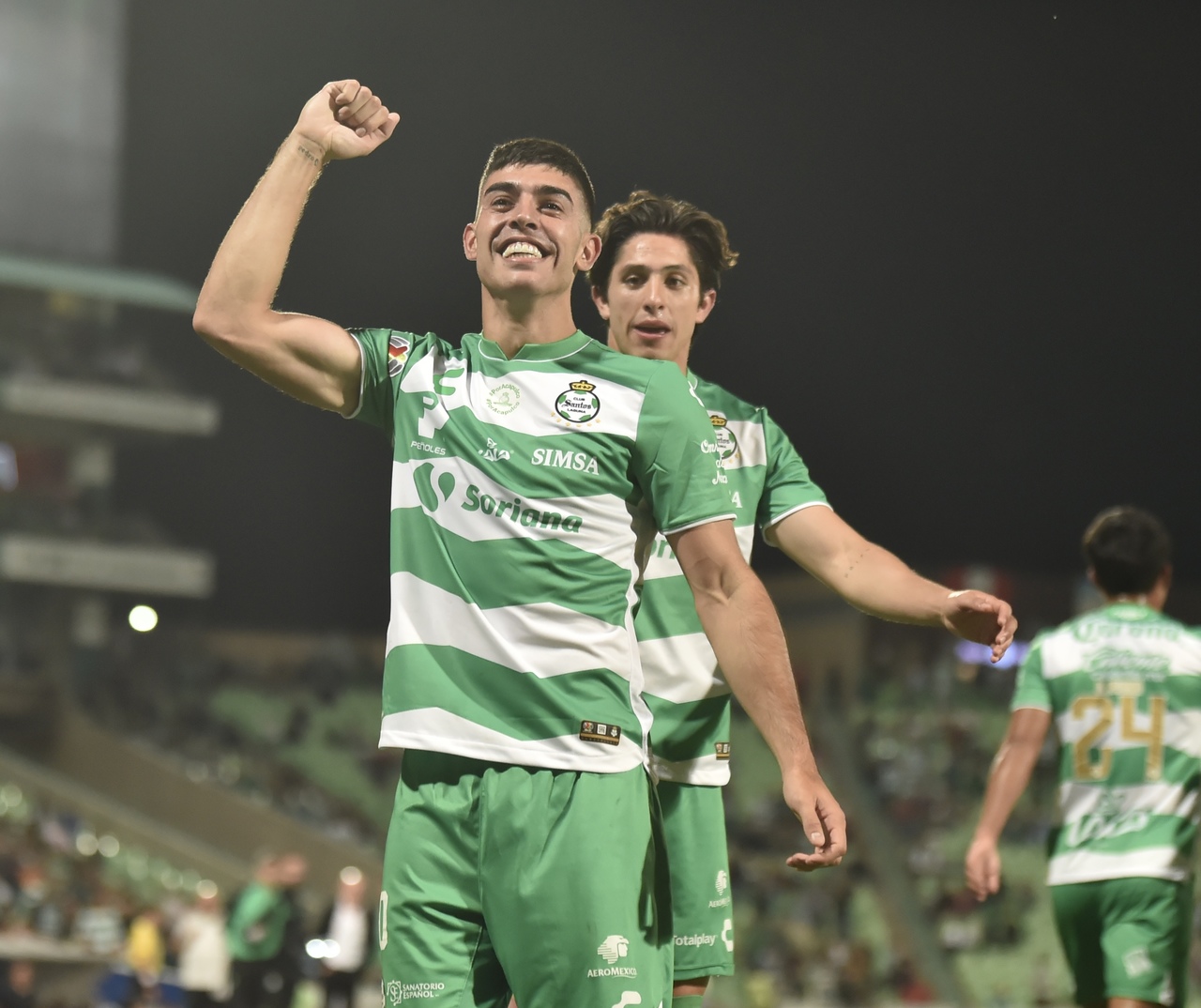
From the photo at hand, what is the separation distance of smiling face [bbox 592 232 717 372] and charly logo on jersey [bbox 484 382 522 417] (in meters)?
1.21

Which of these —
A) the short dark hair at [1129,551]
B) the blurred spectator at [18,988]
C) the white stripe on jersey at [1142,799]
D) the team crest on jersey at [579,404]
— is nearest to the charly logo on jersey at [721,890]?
the team crest on jersey at [579,404]

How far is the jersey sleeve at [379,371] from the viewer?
10.6 feet

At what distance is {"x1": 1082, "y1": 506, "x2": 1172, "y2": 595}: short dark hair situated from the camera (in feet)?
17.9

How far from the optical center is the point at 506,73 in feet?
69.8

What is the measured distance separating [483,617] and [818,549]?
4.57 ft

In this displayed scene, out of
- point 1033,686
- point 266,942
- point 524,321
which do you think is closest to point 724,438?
point 524,321

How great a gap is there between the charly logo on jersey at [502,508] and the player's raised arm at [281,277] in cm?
29

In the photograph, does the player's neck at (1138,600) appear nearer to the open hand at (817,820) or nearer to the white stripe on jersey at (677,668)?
the white stripe on jersey at (677,668)

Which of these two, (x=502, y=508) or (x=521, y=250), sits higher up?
(x=521, y=250)

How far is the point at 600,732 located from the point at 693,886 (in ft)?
3.98

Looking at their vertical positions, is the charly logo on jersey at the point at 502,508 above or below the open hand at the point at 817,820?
above

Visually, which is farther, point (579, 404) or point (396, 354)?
point (396, 354)

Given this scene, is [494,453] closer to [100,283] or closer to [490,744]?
[490,744]

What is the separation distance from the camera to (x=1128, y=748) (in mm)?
5297
